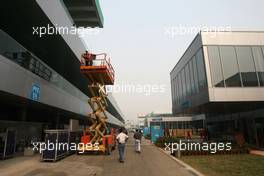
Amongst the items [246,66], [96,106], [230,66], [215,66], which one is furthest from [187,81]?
[96,106]

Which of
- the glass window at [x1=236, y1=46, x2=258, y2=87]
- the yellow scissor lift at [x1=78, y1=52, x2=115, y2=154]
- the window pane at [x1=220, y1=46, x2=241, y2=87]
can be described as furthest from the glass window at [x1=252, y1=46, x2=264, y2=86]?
the yellow scissor lift at [x1=78, y1=52, x2=115, y2=154]

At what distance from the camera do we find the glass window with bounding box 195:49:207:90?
1909 cm

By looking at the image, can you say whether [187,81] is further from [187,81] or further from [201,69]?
[201,69]

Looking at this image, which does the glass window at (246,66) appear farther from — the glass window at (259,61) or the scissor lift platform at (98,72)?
the scissor lift platform at (98,72)

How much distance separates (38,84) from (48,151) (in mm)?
4439

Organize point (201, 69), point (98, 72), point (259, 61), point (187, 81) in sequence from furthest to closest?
point (187, 81), point (201, 69), point (259, 61), point (98, 72)

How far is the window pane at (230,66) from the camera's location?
18109 millimetres

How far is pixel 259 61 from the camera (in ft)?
62.0

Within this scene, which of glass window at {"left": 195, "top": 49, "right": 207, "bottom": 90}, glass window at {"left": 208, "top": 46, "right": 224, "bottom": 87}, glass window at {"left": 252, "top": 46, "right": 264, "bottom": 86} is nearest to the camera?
glass window at {"left": 208, "top": 46, "right": 224, "bottom": 87}

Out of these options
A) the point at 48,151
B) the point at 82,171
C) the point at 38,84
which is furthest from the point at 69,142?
the point at 82,171

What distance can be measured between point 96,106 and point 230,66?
12.4 metres

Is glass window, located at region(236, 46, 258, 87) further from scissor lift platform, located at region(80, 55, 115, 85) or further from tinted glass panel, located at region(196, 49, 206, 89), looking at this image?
scissor lift platform, located at region(80, 55, 115, 85)

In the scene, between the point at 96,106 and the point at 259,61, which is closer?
the point at 96,106

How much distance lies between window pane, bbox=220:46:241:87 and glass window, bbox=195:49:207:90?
176cm
